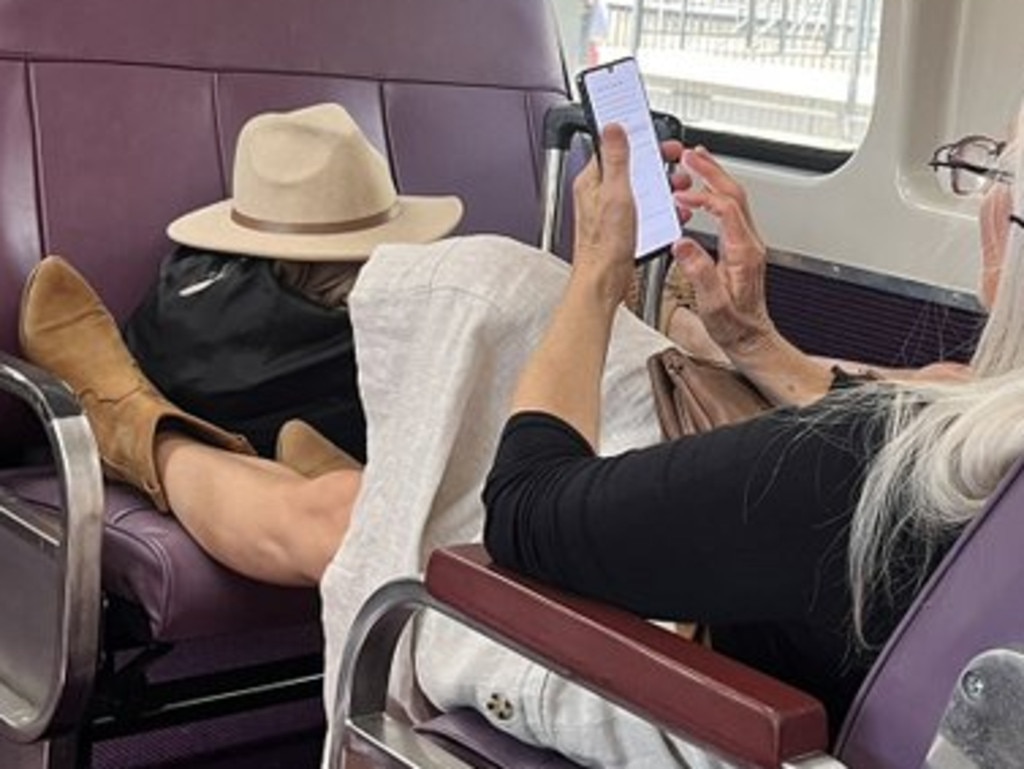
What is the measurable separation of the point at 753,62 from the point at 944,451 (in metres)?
1.89

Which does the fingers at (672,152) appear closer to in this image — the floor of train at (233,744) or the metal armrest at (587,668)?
the metal armrest at (587,668)

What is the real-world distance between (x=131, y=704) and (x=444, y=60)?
3.39ft

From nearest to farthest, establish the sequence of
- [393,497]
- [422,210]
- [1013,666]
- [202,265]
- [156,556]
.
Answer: [1013,666] < [393,497] < [156,556] < [202,265] < [422,210]

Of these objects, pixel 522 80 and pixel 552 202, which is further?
pixel 522 80

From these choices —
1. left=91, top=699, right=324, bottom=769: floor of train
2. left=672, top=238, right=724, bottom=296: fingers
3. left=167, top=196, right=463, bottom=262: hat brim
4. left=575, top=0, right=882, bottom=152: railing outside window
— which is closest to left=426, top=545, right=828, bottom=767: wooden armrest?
left=672, top=238, right=724, bottom=296: fingers

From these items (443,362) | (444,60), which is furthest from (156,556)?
(444,60)

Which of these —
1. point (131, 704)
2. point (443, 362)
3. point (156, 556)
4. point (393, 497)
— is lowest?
point (131, 704)

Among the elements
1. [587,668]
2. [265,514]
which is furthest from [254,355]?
[587,668]

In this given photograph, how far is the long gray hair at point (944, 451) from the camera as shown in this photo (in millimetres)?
1075

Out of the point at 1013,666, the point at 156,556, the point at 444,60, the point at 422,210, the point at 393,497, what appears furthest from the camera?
the point at 444,60

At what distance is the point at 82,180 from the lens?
2244 mm

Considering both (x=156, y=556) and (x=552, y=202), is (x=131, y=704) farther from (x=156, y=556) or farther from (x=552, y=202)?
(x=552, y=202)

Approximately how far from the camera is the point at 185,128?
7.65 ft

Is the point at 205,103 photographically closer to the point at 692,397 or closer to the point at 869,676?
the point at 692,397
